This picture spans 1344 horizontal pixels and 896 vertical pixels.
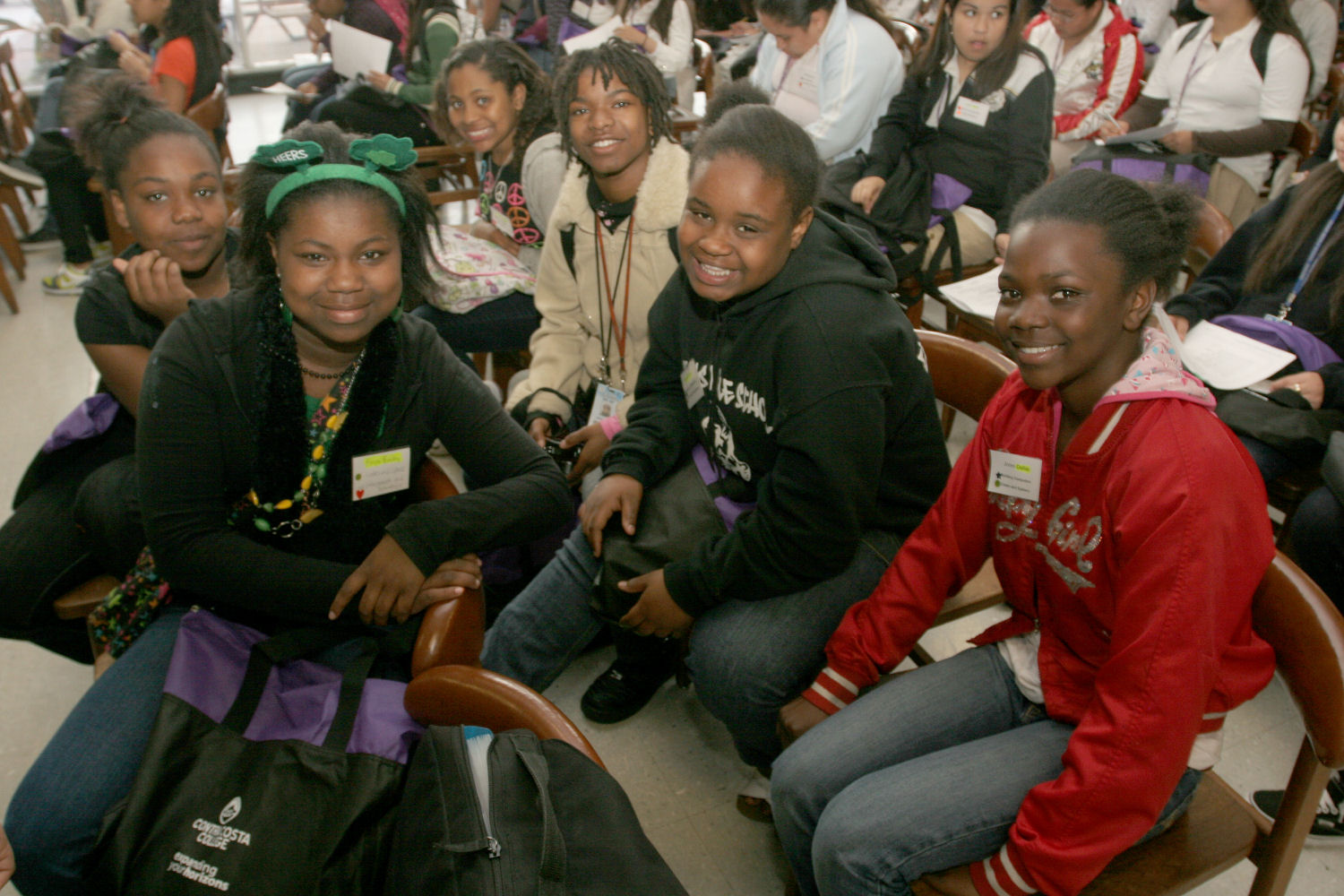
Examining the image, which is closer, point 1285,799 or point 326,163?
point 1285,799

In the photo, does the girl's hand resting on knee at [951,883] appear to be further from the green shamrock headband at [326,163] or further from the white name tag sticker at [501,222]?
the white name tag sticker at [501,222]

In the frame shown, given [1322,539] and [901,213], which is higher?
[901,213]

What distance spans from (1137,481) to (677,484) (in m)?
0.76

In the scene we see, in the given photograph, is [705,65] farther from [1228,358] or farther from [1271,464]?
[1271,464]

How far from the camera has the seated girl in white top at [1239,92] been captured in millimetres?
3119

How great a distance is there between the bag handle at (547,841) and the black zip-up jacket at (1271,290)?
191 centimetres

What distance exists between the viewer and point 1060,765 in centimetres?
111

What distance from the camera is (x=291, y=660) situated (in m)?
1.22

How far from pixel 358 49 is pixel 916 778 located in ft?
13.4

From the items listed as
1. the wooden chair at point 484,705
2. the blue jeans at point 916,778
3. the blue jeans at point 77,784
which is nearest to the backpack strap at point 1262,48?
the blue jeans at point 916,778

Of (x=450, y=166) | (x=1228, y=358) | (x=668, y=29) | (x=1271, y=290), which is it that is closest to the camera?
(x=1228, y=358)

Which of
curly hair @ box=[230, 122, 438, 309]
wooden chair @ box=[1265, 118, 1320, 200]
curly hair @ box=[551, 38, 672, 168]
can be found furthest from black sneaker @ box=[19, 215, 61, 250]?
wooden chair @ box=[1265, 118, 1320, 200]

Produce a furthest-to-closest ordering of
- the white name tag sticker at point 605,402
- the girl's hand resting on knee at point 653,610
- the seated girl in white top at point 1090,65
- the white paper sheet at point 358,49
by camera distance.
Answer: the white paper sheet at point 358,49
the seated girl in white top at point 1090,65
the white name tag sticker at point 605,402
the girl's hand resting on knee at point 653,610

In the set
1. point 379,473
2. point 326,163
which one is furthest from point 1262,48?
point 379,473
